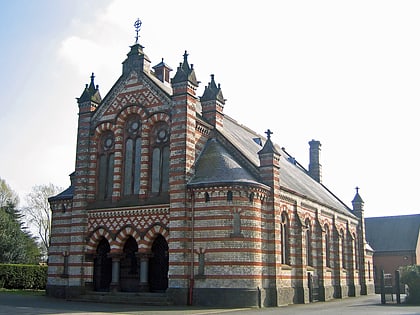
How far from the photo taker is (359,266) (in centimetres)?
4738

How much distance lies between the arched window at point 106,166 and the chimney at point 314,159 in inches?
959

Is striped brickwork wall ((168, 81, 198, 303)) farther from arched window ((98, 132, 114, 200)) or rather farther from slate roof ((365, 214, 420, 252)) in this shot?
slate roof ((365, 214, 420, 252))

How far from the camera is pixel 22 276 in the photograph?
4372cm

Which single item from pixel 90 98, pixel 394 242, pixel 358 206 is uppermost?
pixel 90 98

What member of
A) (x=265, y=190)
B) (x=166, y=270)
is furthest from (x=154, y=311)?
(x=265, y=190)

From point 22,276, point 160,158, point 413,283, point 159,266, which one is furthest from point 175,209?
point 22,276

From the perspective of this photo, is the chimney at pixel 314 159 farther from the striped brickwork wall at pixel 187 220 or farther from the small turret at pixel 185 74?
the small turret at pixel 185 74

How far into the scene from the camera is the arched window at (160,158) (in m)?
30.6

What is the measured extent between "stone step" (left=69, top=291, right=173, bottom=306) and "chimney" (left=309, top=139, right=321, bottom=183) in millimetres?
26921

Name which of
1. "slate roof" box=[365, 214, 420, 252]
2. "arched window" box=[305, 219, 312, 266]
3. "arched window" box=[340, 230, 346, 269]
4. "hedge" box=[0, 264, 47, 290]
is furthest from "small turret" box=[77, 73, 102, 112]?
"slate roof" box=[365, 214, 420, 252]

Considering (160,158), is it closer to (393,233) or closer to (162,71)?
(162,71)

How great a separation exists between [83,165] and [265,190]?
39.2 ft

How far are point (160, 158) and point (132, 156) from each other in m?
2.13

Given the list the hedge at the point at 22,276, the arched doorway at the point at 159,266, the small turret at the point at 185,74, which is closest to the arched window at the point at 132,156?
the arched doorway at the point at 159,266
